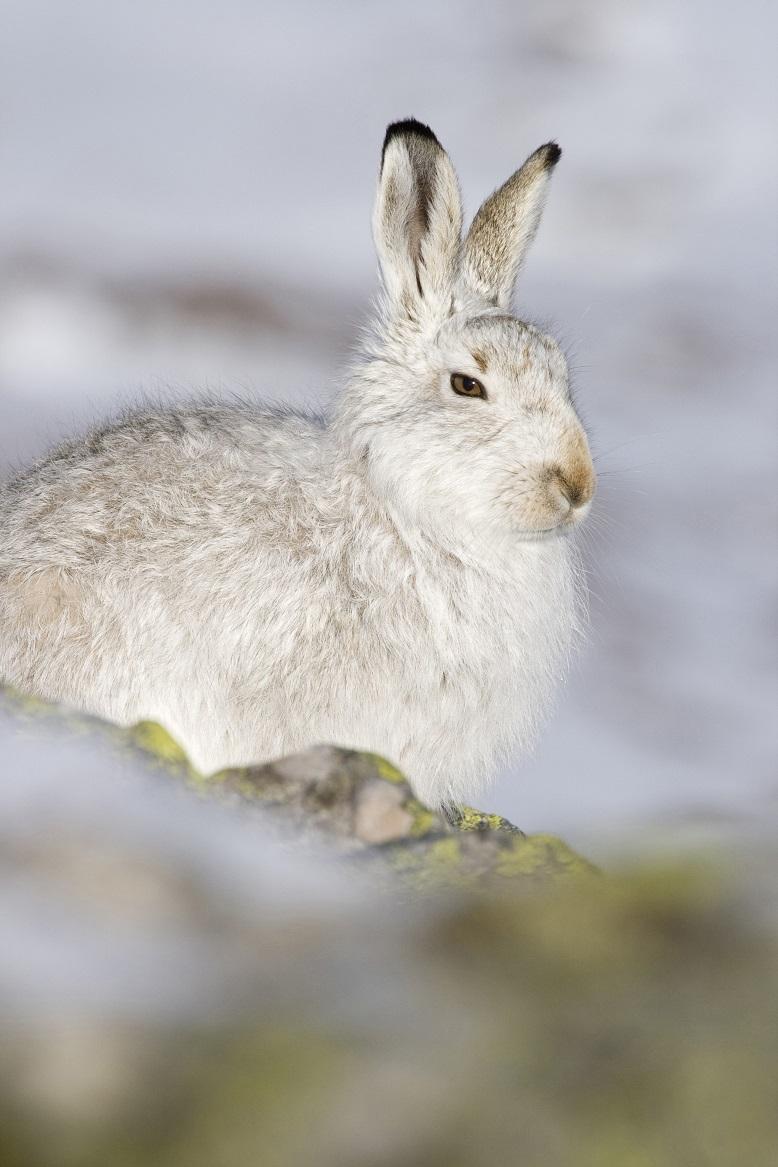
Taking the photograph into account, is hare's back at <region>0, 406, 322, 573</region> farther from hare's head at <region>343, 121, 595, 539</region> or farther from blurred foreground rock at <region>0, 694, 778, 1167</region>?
blurred foreground rock at <region>0, 694, 778, 1167</region>

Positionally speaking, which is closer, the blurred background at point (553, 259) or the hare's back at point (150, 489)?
the hare's back at point (150, 489)

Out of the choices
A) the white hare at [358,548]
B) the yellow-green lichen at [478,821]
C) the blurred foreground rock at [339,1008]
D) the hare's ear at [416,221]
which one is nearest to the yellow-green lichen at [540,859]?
the blurred foreground rock at [339,1008]

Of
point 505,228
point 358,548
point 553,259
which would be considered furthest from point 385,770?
point 553,259

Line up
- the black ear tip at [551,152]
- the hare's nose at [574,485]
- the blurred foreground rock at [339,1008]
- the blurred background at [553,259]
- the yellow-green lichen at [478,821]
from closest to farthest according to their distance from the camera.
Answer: the blurred foreground rock at [339,1008] < the hare's nose at [574,485] < the yellow-green lichen at [478,821] < the black ear tip at [551,152] < the blurred background at [553,259]

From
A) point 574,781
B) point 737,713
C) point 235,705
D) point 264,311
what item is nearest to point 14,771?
point 235,705

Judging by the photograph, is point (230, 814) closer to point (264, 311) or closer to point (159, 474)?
point (159, 474)

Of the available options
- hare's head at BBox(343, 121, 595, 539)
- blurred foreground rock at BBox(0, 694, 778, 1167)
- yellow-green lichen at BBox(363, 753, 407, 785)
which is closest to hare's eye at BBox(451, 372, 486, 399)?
hare's head at BBox(343, 121, 595, 539)

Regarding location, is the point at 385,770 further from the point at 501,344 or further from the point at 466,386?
the point at 501,344

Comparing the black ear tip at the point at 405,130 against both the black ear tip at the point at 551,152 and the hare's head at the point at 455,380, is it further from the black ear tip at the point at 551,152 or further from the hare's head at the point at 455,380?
the black ear tip at the point at 551,152
